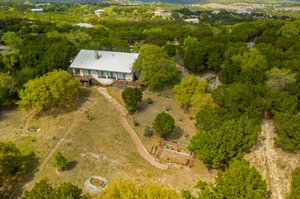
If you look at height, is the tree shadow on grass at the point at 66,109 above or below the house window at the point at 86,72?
below

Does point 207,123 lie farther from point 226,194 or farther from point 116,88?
point 116,88

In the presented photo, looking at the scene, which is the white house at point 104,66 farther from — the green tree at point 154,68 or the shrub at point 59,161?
the shrub at point 59,161

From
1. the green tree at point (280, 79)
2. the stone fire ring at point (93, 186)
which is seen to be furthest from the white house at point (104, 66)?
the green tree at point (280, 79)

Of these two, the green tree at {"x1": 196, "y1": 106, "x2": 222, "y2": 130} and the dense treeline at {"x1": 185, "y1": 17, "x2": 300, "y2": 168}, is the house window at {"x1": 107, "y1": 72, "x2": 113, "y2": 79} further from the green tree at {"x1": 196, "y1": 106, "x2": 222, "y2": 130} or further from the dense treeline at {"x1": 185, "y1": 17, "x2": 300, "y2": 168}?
the green tree at {"x1": 196, "y1": 106, "x2": 222, "y2": 130}

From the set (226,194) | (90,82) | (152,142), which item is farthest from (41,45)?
(226,194)

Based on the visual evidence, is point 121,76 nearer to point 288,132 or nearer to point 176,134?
point 176,134

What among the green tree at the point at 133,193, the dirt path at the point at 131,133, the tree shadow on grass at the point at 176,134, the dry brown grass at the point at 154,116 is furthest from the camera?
the tree shadow on grass at the point at 176,134

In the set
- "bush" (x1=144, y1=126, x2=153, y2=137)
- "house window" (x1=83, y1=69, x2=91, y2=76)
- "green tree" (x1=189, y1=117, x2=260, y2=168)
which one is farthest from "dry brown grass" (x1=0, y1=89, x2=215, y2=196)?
"house window" (x1=83, y1=69, x2=91, y2=76)

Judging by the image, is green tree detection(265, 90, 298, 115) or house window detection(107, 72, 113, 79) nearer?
green tree detection(265, 90, 298, 115)
